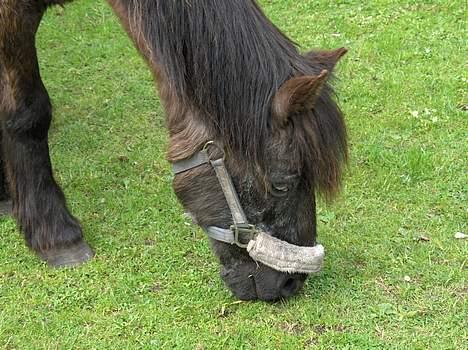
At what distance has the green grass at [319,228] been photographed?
328 centimetres

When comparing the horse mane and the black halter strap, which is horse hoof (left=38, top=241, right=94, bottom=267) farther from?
the horse mane

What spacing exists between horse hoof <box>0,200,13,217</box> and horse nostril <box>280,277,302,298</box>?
6.10ft

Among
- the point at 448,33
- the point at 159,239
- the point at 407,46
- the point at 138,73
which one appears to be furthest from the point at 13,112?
the point at 448,33

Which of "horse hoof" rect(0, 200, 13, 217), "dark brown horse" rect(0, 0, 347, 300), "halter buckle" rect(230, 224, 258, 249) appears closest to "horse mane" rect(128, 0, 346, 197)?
"dark brown horse" rect(0, 0, 347, 300)

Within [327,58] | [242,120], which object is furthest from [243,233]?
[327,58]

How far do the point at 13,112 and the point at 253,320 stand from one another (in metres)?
1.53

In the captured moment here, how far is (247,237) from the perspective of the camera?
306 centimetres

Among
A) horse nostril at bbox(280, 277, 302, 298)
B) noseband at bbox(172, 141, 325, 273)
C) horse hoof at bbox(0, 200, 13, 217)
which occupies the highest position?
noseband at bbox(172, 141, 325, 273)

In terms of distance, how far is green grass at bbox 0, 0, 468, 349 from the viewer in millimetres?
3279

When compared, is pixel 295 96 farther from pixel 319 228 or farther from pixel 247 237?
pixel 319 228

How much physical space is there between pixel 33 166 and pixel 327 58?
5.46ft

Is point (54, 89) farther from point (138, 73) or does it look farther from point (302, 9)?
point (302, 9)

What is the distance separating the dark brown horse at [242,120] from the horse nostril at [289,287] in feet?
0.04

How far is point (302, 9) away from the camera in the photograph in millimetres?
7301
